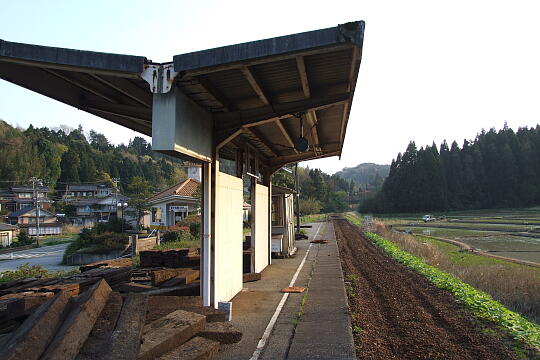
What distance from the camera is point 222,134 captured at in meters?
6.85

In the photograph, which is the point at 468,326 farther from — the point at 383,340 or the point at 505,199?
the point at 505,199

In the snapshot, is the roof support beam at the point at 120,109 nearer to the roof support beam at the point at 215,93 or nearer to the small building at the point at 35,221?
the roof support beam at the point at 215,93

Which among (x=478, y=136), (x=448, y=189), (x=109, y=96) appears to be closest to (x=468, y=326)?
(x=109, y=96)

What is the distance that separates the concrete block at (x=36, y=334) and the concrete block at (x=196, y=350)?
1081 mm

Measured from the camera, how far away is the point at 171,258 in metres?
10.9

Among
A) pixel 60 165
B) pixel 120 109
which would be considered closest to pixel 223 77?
pixel 120 109

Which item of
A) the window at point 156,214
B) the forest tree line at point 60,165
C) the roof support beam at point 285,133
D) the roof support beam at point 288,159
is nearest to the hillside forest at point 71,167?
the forest tree line at point 60,165

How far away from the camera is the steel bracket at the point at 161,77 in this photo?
498cm

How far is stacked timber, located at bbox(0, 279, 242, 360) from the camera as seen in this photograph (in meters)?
3.50

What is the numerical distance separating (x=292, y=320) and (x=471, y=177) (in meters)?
89.1

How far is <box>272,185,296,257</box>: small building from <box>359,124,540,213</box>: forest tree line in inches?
2845

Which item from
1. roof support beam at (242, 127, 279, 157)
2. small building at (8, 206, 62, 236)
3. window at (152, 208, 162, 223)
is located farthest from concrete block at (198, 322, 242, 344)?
small building at (8, 206, 62, 236)

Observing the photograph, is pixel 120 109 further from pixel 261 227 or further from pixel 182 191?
pixel 182 191

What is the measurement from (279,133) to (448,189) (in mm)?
84357
